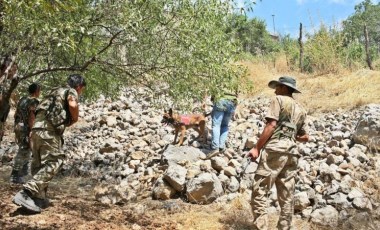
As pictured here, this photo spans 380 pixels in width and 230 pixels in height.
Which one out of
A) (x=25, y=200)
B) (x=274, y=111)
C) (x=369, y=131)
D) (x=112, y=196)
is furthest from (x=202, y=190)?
(x=369, y=131)

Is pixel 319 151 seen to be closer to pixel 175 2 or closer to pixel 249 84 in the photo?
pixel 249 84

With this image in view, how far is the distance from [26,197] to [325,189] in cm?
386

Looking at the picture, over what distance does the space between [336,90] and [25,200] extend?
9.16 m

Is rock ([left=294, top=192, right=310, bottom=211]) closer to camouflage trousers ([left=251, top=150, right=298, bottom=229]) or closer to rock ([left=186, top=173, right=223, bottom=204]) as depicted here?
camouflage trousers ([left=251, top=150, right=298, bottom=229])

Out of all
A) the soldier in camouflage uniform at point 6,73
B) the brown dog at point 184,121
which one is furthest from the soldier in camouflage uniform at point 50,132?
the brown dog at point 184,121

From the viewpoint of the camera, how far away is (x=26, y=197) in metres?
4.77

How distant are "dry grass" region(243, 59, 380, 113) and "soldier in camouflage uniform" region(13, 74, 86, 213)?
7.24 metres

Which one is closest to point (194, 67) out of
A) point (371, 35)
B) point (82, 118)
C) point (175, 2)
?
point (175, 2)

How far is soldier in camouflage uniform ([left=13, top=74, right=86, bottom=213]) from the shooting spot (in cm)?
479

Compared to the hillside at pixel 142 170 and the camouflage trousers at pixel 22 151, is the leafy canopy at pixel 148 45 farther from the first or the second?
the hillside at pixel 142 170

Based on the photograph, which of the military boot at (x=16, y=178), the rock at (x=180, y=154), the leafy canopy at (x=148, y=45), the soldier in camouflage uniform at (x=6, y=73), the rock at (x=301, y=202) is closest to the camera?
the soldier in camouflage uniform at (x=6, y=73)

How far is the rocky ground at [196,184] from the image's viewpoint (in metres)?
5.01

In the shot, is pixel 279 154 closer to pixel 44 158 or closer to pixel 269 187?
pixel 269 187

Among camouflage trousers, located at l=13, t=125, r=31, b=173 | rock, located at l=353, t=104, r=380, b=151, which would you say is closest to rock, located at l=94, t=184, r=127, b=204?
camouflage trousers, located at l=13, t=125, r=31, b=173
